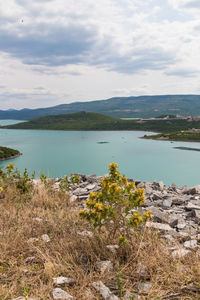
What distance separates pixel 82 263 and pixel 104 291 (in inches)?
35.2

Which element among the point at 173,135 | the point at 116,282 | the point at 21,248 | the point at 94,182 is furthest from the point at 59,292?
the point at 173,135

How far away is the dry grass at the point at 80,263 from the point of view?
12.2ft

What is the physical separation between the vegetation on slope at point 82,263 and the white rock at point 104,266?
54mm

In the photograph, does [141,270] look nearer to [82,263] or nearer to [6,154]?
[82,263]

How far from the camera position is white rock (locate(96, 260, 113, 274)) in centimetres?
411

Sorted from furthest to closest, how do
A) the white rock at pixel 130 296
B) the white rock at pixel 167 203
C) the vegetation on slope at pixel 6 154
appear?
the vegetation on slope at pixel 6 154
the white rock at pixel 167 203
the white rock at pixel 130 296

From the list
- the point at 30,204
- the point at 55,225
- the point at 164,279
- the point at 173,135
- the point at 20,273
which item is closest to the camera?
the point at 164,279

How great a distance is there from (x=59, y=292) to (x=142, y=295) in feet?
3.99

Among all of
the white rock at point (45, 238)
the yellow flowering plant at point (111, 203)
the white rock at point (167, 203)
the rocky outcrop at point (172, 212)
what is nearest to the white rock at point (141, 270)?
the yellow flowering plant at point (111, 203)

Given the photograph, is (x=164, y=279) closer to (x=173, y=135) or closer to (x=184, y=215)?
(x=184, y=215)

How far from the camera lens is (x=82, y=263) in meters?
4.41

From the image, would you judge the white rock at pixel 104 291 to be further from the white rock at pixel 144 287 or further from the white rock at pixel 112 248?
the white rock at pixel 112 248

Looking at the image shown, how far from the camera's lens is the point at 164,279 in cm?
386

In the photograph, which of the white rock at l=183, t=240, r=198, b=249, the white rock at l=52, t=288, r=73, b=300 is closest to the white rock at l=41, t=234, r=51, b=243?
the white rock at l=52, t=288, r=73, b=300
